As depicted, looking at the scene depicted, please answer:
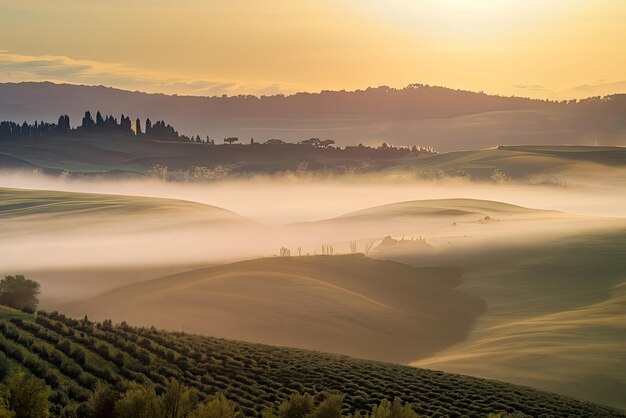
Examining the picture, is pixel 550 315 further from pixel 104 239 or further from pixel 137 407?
pixel 104 239

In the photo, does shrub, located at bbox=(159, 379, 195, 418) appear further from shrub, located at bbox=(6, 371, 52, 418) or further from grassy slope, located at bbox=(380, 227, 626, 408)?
grassy slope, located at bbox=(380, 227, 626, 408)

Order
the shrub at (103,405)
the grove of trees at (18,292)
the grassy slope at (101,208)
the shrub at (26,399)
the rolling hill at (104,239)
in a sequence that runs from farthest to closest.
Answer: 1. the grassy slope at (101,208)
2. the rolling hill at (104,239)
3. the grove of trees at (18,292)
4. the shrub at (103,405)
5. the shrub at (26,399)

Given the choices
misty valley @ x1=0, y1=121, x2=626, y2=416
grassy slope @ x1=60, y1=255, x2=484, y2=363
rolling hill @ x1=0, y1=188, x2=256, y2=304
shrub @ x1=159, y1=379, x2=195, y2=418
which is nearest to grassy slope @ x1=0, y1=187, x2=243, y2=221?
rolling hill @ x1=0, y1=188, x2=256, y2=304

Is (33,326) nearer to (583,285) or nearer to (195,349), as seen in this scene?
(195,349)

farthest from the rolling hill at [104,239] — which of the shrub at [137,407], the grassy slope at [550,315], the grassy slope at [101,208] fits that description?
the shrub at [137,407]

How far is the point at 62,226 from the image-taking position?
16800 centimetres

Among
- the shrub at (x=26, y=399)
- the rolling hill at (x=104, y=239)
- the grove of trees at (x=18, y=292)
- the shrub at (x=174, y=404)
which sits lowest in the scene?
the rolling hill at (x=104, y=239)

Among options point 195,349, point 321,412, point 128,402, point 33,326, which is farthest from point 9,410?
point 195,349

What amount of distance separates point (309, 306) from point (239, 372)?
4997 centimetres

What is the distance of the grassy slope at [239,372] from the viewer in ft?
135

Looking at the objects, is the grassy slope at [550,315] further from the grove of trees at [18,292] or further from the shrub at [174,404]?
the shrub at [174,404]

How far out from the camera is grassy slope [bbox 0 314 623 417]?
41.0 metres

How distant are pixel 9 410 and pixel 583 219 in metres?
151

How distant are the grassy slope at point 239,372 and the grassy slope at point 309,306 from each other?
2904cm
